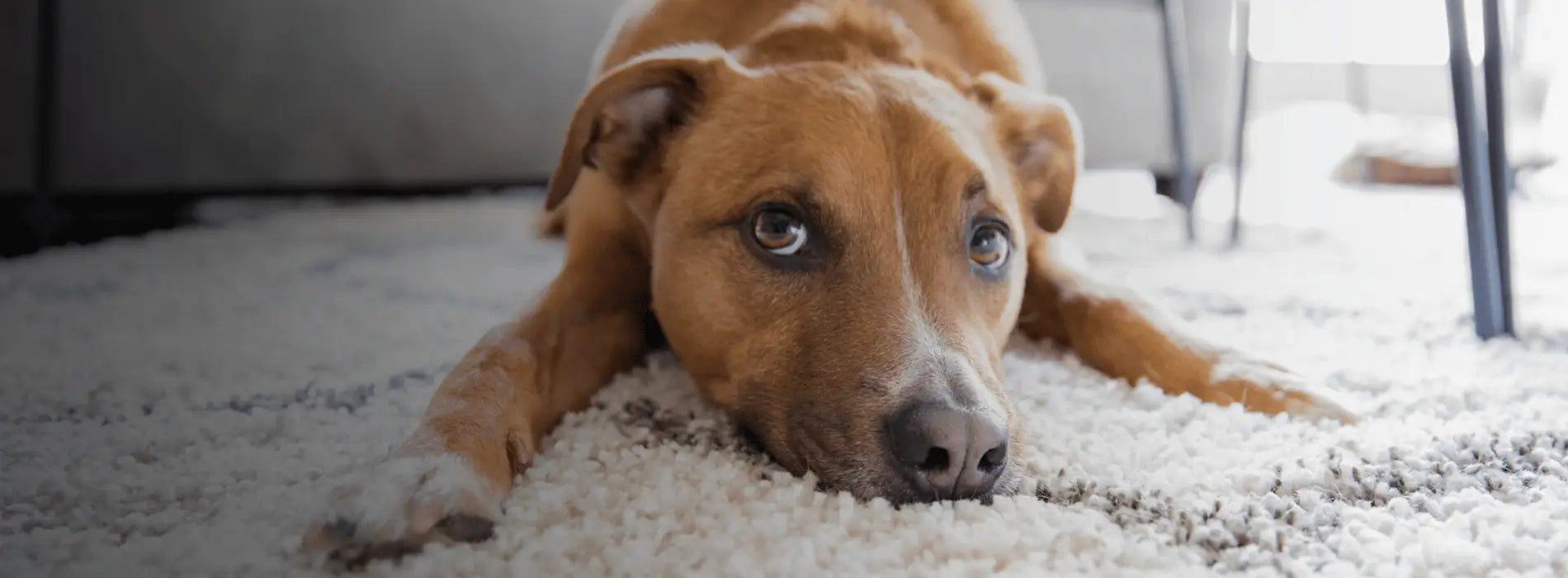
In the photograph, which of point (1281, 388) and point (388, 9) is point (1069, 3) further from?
point (1281, 388)

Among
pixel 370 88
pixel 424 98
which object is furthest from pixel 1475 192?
pixel 370 88

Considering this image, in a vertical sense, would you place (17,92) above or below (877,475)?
below

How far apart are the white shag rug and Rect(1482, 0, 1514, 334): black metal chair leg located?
117mm

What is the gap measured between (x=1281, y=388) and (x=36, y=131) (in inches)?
161

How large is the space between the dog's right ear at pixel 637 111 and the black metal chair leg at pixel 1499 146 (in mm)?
1479

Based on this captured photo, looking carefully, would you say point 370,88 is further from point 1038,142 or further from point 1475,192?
point 1475,192

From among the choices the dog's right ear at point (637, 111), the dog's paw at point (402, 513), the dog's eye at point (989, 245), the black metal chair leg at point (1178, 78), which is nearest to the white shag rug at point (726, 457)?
the dog's paw at point (402, 513)

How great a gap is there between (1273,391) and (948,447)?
2.50 ft

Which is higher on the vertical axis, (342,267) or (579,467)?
(579,467)

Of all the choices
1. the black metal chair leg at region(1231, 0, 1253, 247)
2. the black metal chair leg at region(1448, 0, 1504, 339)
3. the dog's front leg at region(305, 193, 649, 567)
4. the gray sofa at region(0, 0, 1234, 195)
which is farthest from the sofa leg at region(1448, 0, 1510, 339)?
the gray sofa at region(0, 0, 1234, 195)

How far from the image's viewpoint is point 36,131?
138 inches

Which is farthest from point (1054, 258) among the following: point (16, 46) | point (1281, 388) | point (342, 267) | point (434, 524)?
point (16, 46)

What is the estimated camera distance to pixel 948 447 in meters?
1.22

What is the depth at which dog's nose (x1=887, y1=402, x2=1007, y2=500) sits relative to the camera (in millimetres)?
1216
